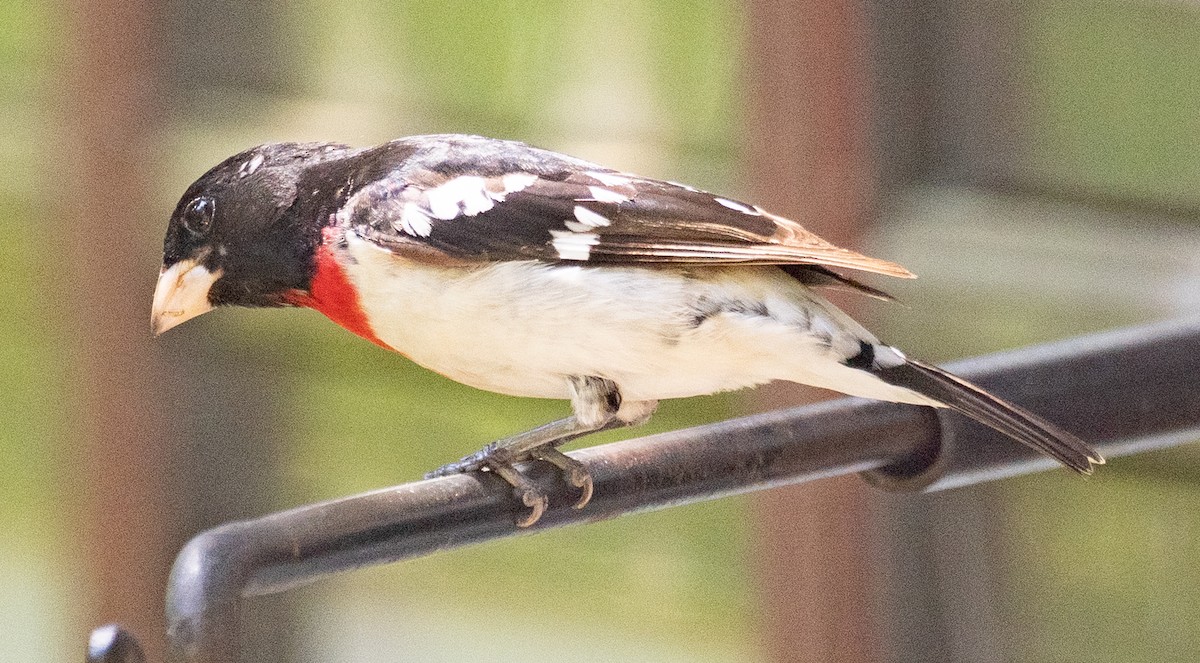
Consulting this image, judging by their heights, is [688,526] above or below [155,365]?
below

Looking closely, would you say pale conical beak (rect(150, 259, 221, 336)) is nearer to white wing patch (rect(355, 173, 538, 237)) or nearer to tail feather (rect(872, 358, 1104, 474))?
white wing patch (rect(355, 173, 538, 237))

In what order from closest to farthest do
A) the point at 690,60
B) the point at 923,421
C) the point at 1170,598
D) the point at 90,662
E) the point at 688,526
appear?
the point at 90,662, the point at 923,421, the point at 1170,598, the point at 690,60, the point at 688,526

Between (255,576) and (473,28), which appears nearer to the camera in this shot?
(255,576)

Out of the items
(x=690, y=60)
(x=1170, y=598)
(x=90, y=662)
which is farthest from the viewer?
(x=690, y=60)

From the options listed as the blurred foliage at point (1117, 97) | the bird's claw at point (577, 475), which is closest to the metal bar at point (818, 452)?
the bird's claw at point (577, 475)

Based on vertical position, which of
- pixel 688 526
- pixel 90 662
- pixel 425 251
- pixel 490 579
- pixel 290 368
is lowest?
pixel 490 579

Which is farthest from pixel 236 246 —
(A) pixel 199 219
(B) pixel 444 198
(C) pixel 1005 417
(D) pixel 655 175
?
(D) pixel 655 175

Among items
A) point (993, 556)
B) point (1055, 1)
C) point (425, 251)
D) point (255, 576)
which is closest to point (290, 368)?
point (993, 556)

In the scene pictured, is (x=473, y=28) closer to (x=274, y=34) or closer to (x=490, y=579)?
(x=274, y=34)
